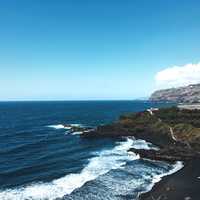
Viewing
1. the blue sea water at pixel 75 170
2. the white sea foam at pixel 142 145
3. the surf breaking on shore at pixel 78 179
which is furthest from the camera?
the white sea foam at pixel 142 145

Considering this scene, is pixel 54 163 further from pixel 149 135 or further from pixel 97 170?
pixel 149 135

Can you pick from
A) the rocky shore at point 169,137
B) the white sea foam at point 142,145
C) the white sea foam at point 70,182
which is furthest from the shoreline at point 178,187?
the white sea foam at point 142,145

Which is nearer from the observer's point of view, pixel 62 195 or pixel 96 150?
pixel 62 195

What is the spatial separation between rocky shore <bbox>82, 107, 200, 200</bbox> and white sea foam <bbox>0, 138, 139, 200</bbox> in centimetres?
527

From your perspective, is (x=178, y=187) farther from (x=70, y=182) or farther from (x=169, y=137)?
(x=169, y=137)

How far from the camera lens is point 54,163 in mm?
52562

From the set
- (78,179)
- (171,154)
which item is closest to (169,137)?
(171,154)

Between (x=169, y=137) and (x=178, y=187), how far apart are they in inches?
1329

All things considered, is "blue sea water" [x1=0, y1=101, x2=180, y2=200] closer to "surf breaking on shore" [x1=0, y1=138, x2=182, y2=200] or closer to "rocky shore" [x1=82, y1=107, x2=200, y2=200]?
"surf breaking on shore" [x1=0, y1=138, x2=182, y2=200]

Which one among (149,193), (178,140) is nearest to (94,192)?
(149,193)

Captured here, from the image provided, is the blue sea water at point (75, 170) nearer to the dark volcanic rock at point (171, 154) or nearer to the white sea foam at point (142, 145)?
the white sea foam at point (142, 145)

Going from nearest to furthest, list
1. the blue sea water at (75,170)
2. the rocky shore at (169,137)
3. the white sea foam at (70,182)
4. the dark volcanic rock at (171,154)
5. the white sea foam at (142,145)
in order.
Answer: the white sea foam at (70,182) < the blue sea water at (75,170) < the rocky shore at (169,137) < the dark volcanic rock at (171,154) < the white sea foam at (142,145)

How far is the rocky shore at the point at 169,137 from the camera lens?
→ 37797mm

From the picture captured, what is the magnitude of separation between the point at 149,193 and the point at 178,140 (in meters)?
32.6
